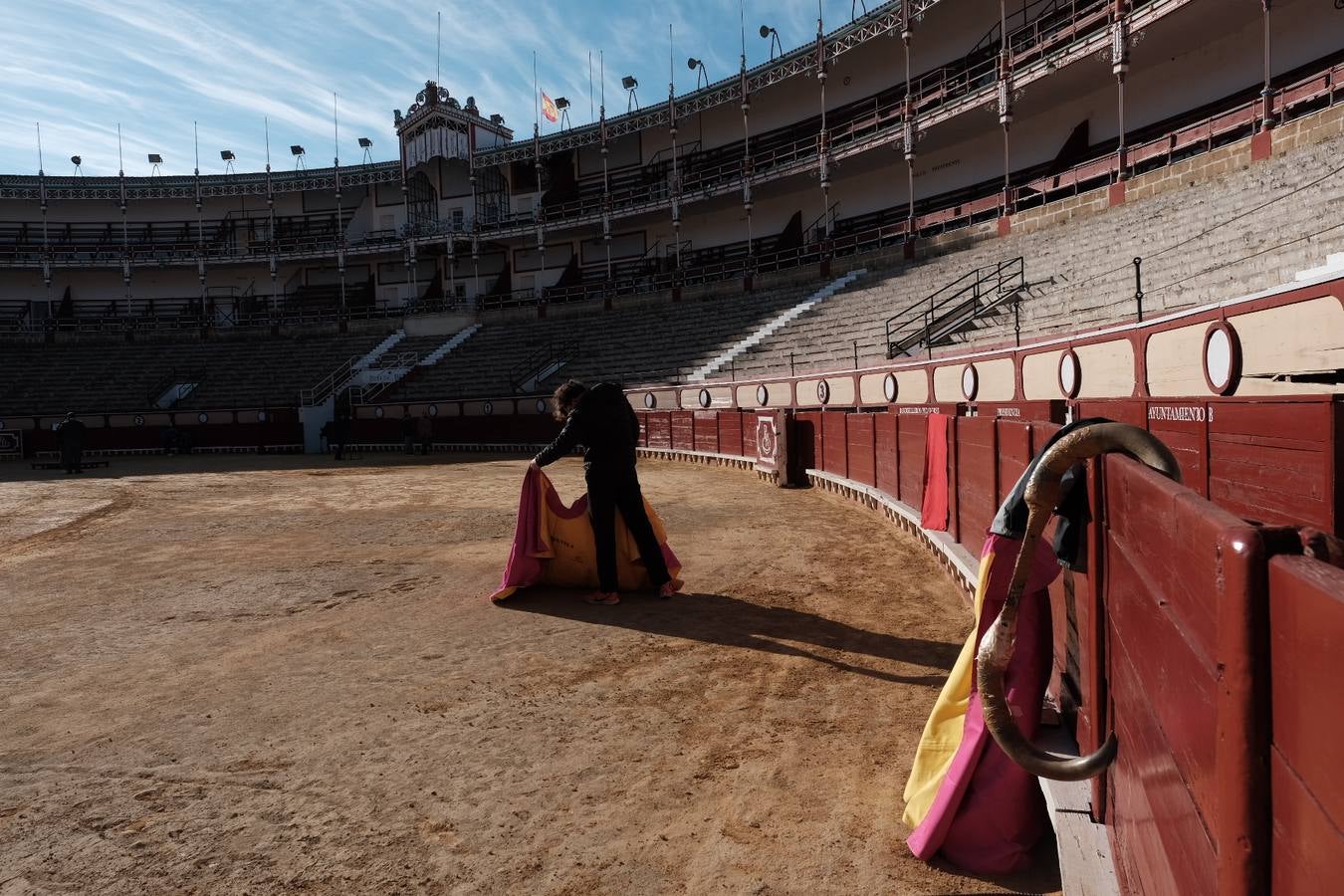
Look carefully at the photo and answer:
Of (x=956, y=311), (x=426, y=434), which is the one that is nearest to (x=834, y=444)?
(x=956, y=311)

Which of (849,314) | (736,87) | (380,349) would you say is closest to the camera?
(849,314)

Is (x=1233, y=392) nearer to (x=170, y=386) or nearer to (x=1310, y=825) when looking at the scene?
(x=1310, y=825)

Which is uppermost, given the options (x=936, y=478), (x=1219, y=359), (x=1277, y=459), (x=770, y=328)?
(x=770, y=328)

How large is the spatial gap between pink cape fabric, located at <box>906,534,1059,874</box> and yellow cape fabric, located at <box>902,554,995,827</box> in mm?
85

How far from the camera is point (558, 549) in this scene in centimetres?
609

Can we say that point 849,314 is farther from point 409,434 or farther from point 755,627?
point 755,627

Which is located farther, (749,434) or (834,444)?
(749,434)

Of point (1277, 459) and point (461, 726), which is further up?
point (1277, 459)

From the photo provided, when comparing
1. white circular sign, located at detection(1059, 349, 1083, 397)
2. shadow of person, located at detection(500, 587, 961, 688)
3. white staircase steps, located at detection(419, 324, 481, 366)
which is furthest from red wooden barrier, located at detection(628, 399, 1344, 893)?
white staircase steps, located at detection(419, 324, 481, 366)

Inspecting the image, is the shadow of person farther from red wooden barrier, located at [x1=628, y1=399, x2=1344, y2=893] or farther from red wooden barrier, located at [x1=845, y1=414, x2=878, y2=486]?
red wooden barrier, located at [x1=845, y1=414, x2=878, y2=486]

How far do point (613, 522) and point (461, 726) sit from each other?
2.37m

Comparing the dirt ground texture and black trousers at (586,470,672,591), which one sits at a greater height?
black trousers at (586,470,672,591)

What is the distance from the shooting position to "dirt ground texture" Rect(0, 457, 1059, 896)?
2.60 metres

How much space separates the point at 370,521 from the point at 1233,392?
30.6 feet
